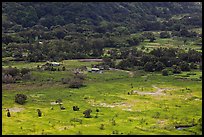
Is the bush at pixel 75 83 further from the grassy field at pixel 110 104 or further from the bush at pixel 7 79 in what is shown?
the bush at pixel 7 79

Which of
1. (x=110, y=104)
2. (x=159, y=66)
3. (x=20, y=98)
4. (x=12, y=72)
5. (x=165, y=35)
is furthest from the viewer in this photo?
(x=165, y=35)

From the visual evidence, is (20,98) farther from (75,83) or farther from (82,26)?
(82,26)

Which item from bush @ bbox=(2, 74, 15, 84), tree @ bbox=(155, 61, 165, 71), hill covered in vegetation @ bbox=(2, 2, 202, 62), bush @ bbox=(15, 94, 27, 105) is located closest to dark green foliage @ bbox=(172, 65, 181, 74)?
tree @ bbox=(155, 61, 165, 71)

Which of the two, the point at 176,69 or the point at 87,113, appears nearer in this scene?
the point at 87,113

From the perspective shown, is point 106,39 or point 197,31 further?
point 197,31

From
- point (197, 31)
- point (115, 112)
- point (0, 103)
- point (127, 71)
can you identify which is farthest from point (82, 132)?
point (197, 31)

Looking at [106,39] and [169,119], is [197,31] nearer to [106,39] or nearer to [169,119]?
[106,39]

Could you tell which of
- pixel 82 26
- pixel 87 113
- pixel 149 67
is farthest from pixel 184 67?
pixel 82 26

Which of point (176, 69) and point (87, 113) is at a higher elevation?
point (176, 69)
